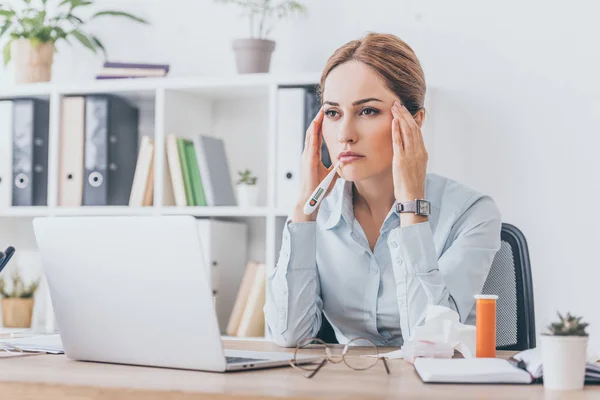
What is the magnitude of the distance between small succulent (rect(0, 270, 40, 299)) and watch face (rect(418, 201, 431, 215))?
1817 mm

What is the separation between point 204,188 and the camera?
118 inches

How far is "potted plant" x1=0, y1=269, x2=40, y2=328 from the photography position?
122 inches

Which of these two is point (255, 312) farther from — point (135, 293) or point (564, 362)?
point (564, 362)

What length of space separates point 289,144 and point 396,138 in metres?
0.95

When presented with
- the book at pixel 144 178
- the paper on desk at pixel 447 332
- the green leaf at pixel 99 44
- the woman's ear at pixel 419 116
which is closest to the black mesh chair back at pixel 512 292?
the woman's ear at pixel 419 116

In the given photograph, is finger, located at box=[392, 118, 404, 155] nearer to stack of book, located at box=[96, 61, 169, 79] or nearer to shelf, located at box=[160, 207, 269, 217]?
shelf, located at box=[160, 207, 269, 217]

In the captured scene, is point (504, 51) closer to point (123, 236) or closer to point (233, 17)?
point (233, 17)

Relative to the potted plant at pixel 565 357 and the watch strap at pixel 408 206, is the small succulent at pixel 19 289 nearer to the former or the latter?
the watch strap at pixel 408 206

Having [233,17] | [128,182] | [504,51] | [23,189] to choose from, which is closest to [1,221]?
[23,189]

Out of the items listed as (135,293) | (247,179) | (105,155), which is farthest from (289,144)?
(135,293)

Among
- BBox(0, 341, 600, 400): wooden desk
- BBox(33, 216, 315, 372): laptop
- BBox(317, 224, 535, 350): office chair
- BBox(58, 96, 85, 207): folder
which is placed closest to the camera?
BBox(0, 341, 600, 400): wooden desk

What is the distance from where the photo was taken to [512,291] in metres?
1.87

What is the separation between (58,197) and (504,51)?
1.62 meters

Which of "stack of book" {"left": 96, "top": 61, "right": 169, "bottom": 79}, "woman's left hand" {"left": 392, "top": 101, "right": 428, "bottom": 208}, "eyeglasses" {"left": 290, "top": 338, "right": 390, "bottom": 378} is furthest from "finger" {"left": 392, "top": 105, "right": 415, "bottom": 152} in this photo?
"stack of book" {"left": 96, "top": 61, "right": 169, "bottom": 79}
